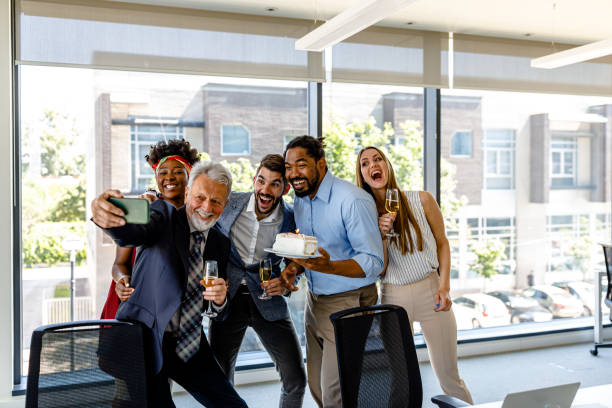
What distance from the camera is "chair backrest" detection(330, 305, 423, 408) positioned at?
2.03 m

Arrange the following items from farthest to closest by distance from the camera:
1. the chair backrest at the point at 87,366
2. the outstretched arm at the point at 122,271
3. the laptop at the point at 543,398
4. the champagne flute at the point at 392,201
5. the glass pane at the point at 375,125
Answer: the glass pane at the point at 375,125, the champagne flute at the point at 392,201, the outstretched arm at the point at 122,271, the chair backrest at the point at 87,366, the laptop at the point at 543,398

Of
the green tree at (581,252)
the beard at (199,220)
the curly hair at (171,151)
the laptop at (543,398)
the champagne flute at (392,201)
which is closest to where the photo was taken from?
the laptop at (543,398)

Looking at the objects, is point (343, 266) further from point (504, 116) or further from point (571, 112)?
point (571, 112)

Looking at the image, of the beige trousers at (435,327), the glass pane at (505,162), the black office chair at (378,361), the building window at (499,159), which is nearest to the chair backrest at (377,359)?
the black office chair at (378,361)

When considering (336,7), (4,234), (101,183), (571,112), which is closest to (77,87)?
(101,183)

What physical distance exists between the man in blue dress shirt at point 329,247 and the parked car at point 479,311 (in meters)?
2.41

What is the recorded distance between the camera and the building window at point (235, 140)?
427 cm

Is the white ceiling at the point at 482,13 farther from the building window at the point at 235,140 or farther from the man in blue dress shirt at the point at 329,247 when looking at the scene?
the man in blue dress shirt at the point at 329,247

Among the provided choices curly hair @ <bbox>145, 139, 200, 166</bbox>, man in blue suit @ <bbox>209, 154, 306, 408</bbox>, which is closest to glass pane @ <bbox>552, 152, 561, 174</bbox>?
man in blue suit @ <bbox>209, 154, 306, 408</bbox>

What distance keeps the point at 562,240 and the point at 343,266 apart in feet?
11.8

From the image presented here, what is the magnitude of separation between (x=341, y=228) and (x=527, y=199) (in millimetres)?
3086

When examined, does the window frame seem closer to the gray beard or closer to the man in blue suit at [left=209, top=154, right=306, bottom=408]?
the man in blue suit at [left=209, top=154, right=306, bottom=408]

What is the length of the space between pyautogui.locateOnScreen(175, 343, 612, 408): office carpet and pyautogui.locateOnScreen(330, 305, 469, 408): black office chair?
181 cm

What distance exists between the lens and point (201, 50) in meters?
4.04
